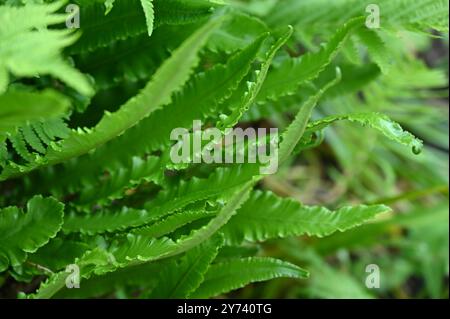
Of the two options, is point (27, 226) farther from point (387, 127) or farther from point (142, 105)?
point (387, 127)

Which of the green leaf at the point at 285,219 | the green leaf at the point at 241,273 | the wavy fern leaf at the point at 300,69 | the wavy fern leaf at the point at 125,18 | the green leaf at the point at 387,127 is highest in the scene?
the wavy fern leaf at the point at 125,18

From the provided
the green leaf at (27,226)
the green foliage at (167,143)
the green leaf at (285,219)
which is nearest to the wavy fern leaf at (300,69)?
the green foliage at (167,143)

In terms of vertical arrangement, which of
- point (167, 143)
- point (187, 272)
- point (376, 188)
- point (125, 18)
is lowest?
point (187, 272)

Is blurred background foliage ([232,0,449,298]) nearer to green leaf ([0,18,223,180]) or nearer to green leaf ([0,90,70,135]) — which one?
green leaf ([0,18,223,180])

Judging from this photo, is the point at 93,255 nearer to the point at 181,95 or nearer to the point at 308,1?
the point at 181,95

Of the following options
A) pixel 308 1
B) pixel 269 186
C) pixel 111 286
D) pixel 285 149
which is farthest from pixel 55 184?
pixel 269 186

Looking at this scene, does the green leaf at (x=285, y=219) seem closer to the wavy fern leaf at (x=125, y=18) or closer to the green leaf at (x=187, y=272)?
the green leaf at (x=187, y=272)

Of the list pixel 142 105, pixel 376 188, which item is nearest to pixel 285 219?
pixel 142 105
